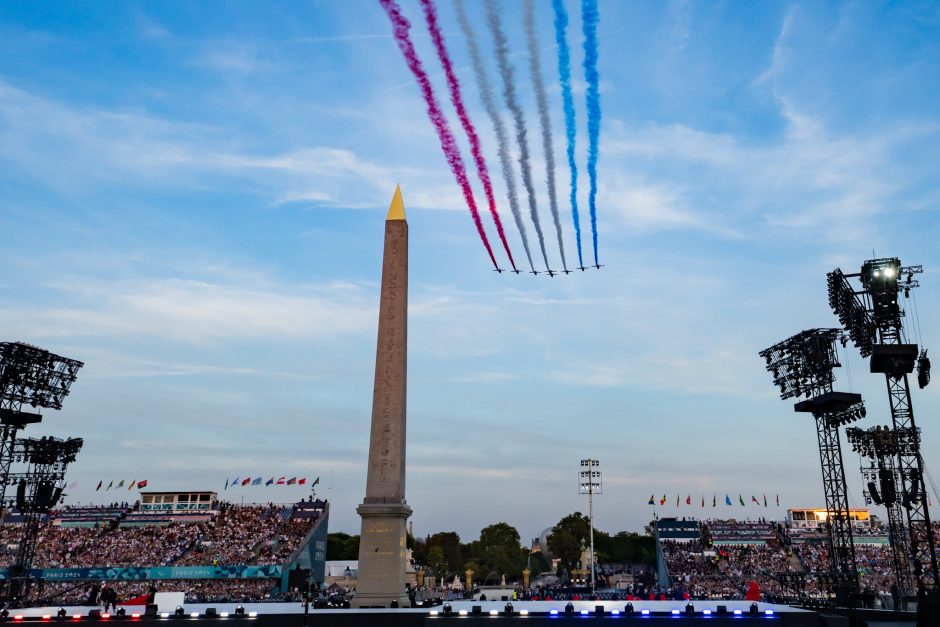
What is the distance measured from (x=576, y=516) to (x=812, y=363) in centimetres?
8838

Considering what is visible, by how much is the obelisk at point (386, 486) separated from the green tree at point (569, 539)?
9442 cm

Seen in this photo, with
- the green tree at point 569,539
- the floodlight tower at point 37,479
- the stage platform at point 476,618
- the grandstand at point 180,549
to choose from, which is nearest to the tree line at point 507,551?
→ the green tree at point 569,539

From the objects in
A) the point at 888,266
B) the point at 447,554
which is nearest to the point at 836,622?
the point at 888,266

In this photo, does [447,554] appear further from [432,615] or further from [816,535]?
[432,615]

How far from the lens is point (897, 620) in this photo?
113ft

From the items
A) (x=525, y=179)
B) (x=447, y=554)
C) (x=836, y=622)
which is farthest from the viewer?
(x=447, y=554)

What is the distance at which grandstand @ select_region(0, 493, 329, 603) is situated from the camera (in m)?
65.2

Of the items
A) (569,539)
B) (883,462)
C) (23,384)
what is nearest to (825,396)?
(883,462)

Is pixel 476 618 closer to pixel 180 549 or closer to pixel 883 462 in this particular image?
pixel 883 462

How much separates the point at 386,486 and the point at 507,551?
110m

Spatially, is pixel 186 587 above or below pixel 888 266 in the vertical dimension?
below

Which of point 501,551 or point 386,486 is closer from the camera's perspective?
point 386,486

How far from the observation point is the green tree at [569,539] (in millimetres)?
124750

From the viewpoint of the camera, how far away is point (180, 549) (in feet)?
251
